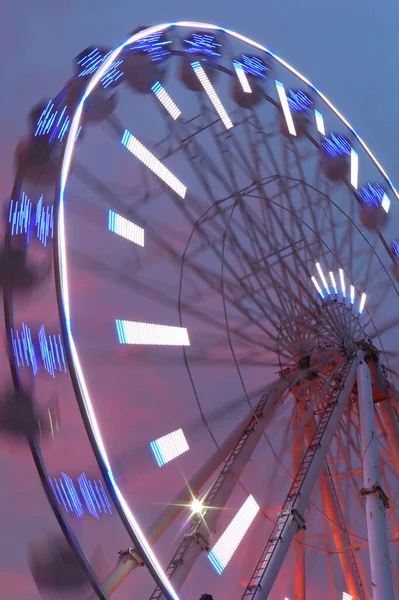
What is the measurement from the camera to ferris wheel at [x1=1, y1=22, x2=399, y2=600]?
6426 millimetres

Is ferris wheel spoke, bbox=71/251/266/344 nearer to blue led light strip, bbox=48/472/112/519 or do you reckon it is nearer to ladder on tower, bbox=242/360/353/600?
ladder on tower, bbox=242/360/353/600

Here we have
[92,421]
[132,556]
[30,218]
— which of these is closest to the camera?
[92,421]

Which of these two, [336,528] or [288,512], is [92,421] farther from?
[336,528]

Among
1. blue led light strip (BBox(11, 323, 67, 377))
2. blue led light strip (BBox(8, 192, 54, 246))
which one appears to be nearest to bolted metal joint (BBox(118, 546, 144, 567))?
blue led light strip (BBox(11, 323, 67, 377))

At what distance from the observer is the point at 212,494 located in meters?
9.15

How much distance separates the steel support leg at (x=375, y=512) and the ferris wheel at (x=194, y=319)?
0.02 metres

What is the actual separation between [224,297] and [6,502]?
36.1 ft

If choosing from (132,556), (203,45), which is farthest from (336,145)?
(132,556)

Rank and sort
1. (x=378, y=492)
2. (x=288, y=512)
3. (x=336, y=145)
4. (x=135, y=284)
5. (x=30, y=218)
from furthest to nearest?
(x=336, y=145) < (x=135, y=284) < (x=378, y=492) < (x=288, y=512) < (x=30, y=218)

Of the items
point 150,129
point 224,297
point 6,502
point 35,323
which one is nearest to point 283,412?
point 224,297

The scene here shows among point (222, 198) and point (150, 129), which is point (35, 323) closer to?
point (222, 198)

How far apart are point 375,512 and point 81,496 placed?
3991 mm

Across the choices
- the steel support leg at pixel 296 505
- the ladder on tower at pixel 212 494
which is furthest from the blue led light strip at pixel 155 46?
the steel support leg at pixel 296 505

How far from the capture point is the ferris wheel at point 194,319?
6426 mm
